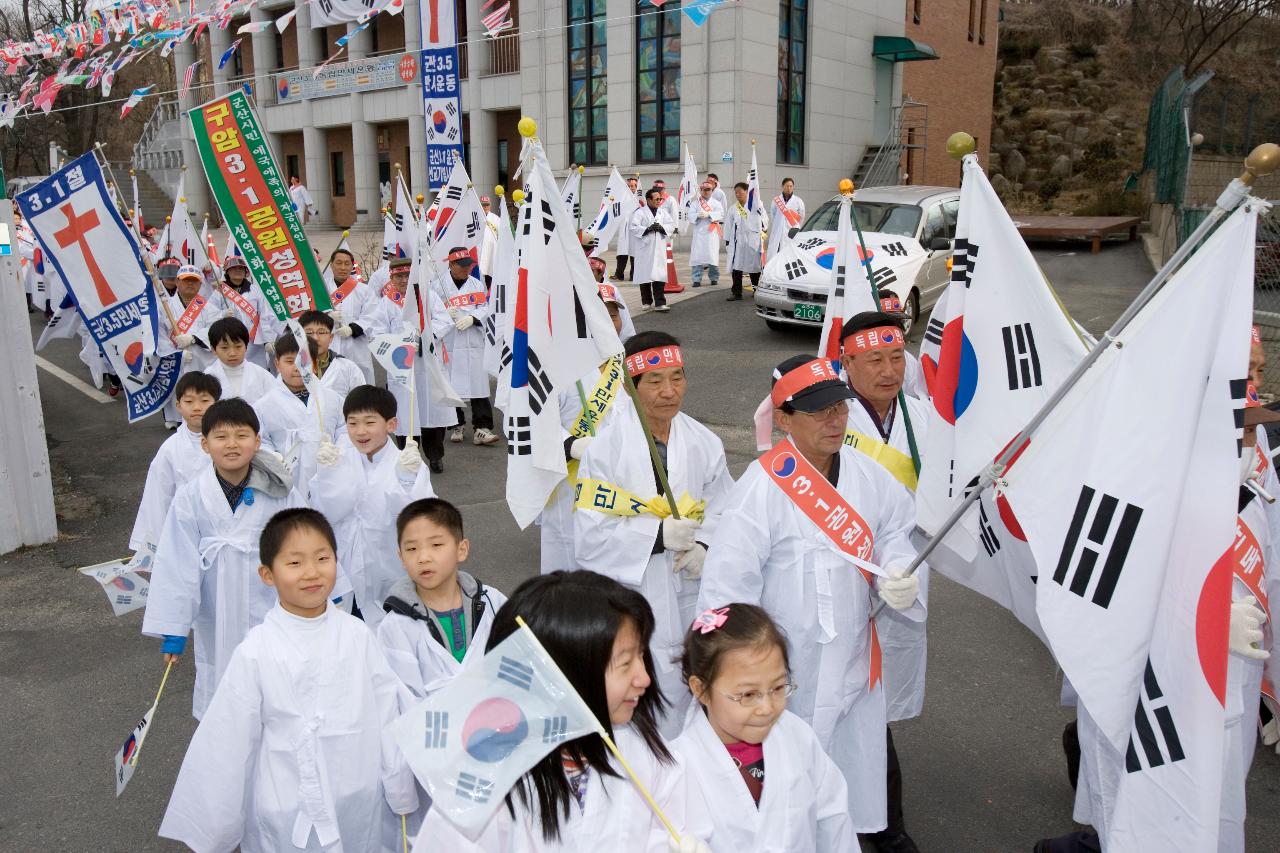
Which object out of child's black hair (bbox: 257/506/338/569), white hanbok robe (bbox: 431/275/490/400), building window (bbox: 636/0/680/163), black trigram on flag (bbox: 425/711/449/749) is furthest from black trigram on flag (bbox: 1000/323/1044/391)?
building window (bbox: 636/0/680/163)

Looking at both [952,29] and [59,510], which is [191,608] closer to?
[59,510]

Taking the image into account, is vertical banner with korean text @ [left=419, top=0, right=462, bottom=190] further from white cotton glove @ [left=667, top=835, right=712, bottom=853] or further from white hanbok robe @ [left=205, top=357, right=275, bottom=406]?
white cotton glove @ [left=667, top=835, right=712, bottom=853]

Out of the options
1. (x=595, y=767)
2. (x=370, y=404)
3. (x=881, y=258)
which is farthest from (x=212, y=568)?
(x=881, y=258)

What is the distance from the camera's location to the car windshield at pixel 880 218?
13172 mm

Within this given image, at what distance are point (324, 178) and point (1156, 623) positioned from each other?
105 ft

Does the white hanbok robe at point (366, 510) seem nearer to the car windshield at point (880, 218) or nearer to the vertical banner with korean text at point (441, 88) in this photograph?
the vertical banner with korean text at point (441, 88)

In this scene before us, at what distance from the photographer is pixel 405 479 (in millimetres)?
4832

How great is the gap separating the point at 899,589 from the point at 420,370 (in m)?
6.81

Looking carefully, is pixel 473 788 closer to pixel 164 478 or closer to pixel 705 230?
pixel 164 478

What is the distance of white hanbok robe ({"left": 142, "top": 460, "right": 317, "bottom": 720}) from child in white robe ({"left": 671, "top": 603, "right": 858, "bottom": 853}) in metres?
2.18

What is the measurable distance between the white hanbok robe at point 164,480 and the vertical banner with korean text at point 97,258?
9.66 feet

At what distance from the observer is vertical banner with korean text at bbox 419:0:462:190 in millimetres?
10562

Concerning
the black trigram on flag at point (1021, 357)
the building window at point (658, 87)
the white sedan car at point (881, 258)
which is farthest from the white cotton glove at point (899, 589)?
the building window at point (658, 87)

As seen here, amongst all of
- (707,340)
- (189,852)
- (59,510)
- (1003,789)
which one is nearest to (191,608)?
(189,852)
